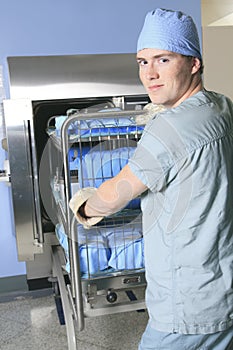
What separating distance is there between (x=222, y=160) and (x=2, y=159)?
164 centimetres

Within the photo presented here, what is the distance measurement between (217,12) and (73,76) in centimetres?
260

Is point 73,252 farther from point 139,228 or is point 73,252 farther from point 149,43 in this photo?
point 149,43

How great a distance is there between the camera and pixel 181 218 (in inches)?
42.2

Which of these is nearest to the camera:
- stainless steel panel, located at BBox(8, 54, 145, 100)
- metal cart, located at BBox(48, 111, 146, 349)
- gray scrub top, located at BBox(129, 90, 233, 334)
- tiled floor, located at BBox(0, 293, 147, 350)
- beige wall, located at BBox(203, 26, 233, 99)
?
gray scrub top, located at BBox(129, 90, 233, 334)

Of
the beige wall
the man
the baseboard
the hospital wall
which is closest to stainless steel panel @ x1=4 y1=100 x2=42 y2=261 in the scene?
the hospital wall

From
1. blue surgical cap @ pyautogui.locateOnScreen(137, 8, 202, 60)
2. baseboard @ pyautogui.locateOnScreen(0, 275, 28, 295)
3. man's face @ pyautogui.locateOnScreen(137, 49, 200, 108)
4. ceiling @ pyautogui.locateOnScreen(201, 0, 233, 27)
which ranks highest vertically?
ceiling @ pyautogui.locateOnScreen(201, 0, 233, 27)

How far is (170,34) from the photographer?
3.53 feet

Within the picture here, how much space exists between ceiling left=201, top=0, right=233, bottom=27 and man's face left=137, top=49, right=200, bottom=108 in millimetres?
3194

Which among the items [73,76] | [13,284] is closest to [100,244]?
[73,76]

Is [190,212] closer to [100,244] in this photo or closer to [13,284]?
[100,244]

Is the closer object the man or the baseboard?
the man

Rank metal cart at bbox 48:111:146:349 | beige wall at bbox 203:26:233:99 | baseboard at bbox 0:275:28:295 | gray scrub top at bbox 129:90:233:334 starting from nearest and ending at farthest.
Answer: gray scrub top at bbox 129:90:233:334
metal cart at bbox 48:111:146:349
baseboard at bbox 0:275:28:295
beige wall at bbox 203:26:233:99

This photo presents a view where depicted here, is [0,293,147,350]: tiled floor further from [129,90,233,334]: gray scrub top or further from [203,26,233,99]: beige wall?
[203,26,233,99]: beige wall

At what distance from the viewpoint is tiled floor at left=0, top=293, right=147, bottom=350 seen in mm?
2107
